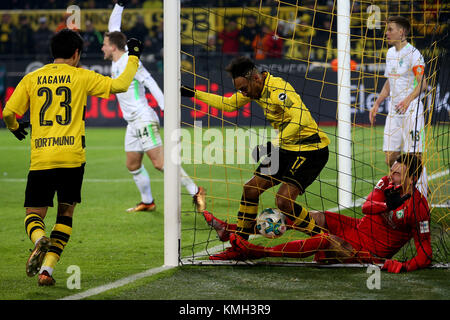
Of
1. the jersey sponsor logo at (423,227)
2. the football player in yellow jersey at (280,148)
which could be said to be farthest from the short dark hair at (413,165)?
the football player in yellow jersey at (280,148)

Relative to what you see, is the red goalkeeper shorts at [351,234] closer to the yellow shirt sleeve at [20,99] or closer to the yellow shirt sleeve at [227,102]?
the yellow shirt sleeve at [227,102]

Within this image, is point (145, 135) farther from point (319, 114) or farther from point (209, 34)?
point (209, 34)

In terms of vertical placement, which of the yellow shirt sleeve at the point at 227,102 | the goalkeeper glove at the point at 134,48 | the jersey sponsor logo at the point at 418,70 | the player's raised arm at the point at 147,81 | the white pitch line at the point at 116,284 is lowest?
the white pitch line at the point at 116,284

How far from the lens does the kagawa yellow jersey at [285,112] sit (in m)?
5.77

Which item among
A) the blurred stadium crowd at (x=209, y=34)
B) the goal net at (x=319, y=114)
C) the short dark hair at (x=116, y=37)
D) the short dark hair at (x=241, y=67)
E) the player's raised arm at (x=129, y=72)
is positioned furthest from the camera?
the blurred stadium crowd at (x=209, y=34)

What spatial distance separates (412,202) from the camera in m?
5.21

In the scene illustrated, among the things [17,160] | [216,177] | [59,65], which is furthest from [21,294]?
[17,160]

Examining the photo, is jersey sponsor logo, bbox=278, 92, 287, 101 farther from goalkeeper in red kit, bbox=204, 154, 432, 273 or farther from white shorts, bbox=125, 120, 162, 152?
white shorts, bbox=125, 120, 162, 152

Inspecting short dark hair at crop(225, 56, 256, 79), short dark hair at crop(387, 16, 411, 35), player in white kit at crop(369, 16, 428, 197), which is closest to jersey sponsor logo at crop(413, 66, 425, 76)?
player in white kit at crop(369, 16, 428, 197)

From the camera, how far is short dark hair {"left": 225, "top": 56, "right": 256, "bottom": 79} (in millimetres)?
5625

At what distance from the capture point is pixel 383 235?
5512 millimetres

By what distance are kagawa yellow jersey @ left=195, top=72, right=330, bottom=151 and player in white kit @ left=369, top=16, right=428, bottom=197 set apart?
171cm

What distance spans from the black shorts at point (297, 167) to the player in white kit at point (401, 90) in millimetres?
1700
